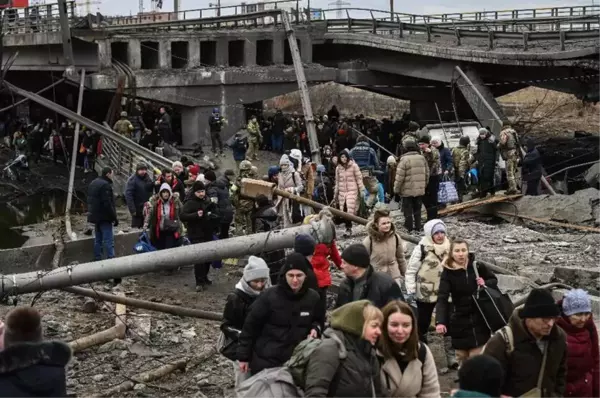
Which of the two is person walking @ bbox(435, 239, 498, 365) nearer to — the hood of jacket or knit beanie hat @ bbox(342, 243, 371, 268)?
knit beanie hat @ bbox(342, 243, 371, 268)

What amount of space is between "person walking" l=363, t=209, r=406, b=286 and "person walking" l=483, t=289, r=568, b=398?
322cm

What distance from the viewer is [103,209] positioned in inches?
531

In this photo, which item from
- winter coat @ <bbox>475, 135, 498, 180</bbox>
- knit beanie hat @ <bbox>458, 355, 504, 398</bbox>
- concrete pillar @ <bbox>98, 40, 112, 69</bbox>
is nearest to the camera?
knit beanie hat @ <bbox>458, 355, 504, 398</bbox>

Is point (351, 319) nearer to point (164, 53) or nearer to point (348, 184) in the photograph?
point (348, 184)

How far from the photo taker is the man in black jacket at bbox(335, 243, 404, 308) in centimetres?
735

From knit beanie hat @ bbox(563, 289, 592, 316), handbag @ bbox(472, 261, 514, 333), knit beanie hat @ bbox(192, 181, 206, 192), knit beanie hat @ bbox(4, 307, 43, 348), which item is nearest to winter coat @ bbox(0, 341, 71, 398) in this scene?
knit beanie hat @ bbox(4, 307, 43, 348)

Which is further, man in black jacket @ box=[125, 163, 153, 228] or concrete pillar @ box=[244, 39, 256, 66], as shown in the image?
concrete pillar @ box=[244, 39, 256, 66]

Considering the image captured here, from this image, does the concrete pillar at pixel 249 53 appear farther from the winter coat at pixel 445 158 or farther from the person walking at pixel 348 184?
the person walking at pixel 348 184

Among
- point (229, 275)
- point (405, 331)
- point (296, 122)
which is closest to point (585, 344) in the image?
point (405, 331)

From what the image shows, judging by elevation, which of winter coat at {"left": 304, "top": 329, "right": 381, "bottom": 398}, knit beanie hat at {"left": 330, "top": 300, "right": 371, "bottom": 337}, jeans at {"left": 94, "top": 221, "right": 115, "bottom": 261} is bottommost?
jeans at {"left": 94, "top": 221, "right": 115, "bottom": 261}

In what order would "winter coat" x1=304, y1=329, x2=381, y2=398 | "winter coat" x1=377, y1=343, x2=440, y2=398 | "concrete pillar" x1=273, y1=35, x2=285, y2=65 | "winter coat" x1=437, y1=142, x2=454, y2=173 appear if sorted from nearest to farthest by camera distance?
"winter coat" x1=304, y1=329, x2=381, y2=398 < "winter coat" x1=377, y1=343, x2=440, y2=398 < "winter coat" x1=437, y1=142, x2=454, y2=173 < "concrete pillar" x1=273, y1=35, x2=285, y2=65

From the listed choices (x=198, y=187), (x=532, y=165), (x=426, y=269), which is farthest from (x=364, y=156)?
(x=426, y=269)

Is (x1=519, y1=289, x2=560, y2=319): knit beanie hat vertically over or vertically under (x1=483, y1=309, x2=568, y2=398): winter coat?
over

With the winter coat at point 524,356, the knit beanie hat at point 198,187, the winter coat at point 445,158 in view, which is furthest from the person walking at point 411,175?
the winter coat at point 524,356
